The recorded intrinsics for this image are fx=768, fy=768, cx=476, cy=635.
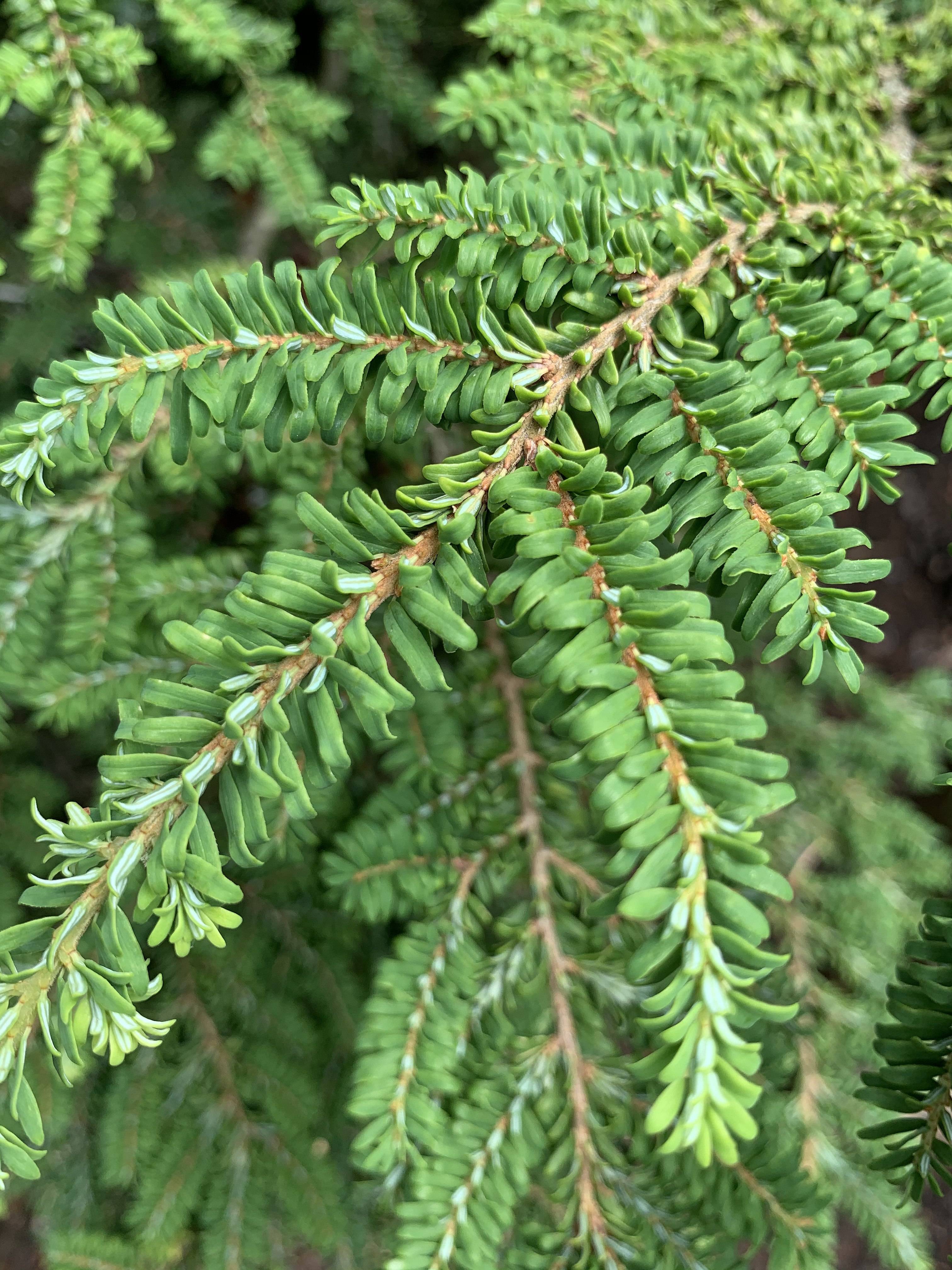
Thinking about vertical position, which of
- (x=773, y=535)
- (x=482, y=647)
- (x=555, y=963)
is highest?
(x=773, y=535)

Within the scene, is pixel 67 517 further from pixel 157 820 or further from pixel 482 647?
pixel 157 820

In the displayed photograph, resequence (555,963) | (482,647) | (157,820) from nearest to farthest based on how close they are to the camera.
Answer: (157,820) → (555,963) → (482,647)

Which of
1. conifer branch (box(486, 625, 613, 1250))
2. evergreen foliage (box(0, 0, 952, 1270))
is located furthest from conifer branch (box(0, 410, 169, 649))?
conifer branch (box(486, 625, 613, 1250))

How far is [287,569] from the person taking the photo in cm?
54

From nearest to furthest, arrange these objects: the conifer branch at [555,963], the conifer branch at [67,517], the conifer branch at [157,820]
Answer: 1. the conifer branch at [157,820]
2. the conifer branch at [555,963]
3. the conifer branch at [67,517]

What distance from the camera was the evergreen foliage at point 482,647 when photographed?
50 centimetres

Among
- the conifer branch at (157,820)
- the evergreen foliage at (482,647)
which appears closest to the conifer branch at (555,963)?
the evergreen foliage at (482,647)

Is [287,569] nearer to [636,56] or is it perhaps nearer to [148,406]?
[148,406]

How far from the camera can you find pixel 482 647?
1.18 metres

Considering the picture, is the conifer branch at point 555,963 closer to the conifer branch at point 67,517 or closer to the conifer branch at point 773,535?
the conifer branch at point 773,535

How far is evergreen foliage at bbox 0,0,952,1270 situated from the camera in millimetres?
500

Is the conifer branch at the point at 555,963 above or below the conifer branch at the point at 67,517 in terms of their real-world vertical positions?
below

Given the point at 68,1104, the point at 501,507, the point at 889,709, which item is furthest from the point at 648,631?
the point at 889,709

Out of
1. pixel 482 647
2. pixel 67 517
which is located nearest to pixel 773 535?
pixel 482 647
